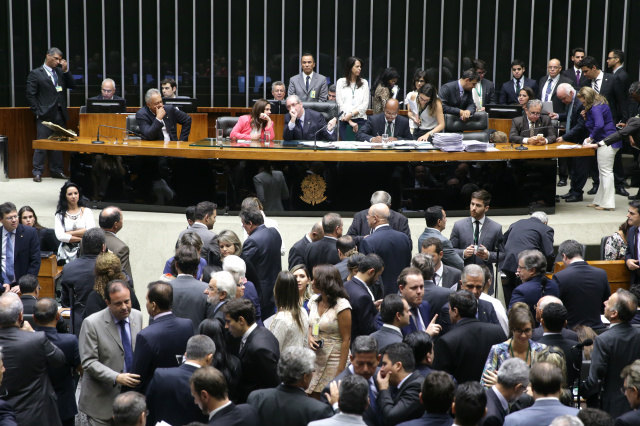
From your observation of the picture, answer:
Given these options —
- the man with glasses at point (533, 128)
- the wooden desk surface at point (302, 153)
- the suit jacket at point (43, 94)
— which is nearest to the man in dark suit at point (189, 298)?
the wooden desk surface at point (302, 153)

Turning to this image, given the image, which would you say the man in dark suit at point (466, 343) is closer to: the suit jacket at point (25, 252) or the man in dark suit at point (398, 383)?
the man in dark suit at point (398, 383)

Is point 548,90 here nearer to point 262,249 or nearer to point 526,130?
point 526,130

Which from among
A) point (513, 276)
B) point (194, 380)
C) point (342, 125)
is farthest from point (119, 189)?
point (194, 380)

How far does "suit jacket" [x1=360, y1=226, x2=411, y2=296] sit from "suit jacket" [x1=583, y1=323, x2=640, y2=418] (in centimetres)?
204

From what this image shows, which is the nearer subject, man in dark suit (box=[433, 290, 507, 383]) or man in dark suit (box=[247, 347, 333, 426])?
man in dark suit (box=[247, 347, 333, 426])

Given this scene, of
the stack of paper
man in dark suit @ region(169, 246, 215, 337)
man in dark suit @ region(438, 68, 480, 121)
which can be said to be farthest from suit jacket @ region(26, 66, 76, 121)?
man in dark suit @ region(169, 246, 215, 337)

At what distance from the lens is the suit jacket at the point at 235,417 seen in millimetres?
4355

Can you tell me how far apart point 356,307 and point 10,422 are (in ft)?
7.82

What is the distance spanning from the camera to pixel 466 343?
210 inches

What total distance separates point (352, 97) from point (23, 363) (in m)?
7.50

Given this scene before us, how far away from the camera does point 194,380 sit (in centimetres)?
442

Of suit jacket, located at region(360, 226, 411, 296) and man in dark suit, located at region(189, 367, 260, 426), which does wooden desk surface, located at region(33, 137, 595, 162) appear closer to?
suit jacket, located at region(360, 226, 411, 296)

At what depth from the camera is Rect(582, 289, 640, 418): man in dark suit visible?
5.52 meters

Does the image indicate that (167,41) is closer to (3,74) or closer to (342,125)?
(3,74)
